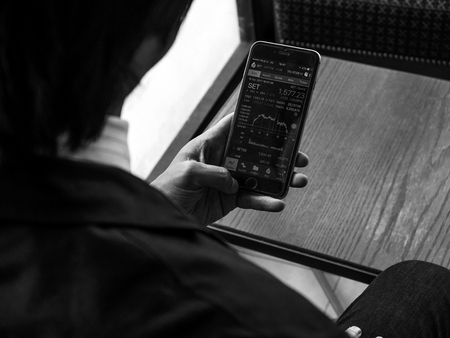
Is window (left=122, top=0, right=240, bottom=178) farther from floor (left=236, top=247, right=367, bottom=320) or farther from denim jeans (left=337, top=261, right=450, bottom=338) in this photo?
denim jeans (left=337, top=261, right=450, bottom=338)

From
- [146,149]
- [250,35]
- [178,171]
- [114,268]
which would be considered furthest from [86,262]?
[250,35]

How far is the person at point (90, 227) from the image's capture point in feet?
1.19

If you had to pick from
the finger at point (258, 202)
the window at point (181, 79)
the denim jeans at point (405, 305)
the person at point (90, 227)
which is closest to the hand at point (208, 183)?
the finger at point (258, 202)

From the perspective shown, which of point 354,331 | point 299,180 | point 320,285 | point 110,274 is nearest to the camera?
point 110,274

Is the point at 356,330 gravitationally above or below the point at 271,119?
below

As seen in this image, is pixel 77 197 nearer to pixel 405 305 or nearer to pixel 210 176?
pixel 210 176

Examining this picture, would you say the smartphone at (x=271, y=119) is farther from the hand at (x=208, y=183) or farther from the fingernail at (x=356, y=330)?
the fingernail at (x=356, y=330)

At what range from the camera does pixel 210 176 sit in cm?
80

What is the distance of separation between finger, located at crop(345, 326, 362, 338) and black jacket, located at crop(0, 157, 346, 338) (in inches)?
14.5

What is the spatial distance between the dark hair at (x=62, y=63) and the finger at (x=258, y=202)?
424 millimetres

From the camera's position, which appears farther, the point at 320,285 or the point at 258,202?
the point at 320,285

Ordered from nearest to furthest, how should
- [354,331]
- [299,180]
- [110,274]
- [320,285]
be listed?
[110,274] < [354,331] < [299,180] < [320,285]

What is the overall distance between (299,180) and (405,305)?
226 mm

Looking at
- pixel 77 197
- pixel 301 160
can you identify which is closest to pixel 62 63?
pixel 77 197
